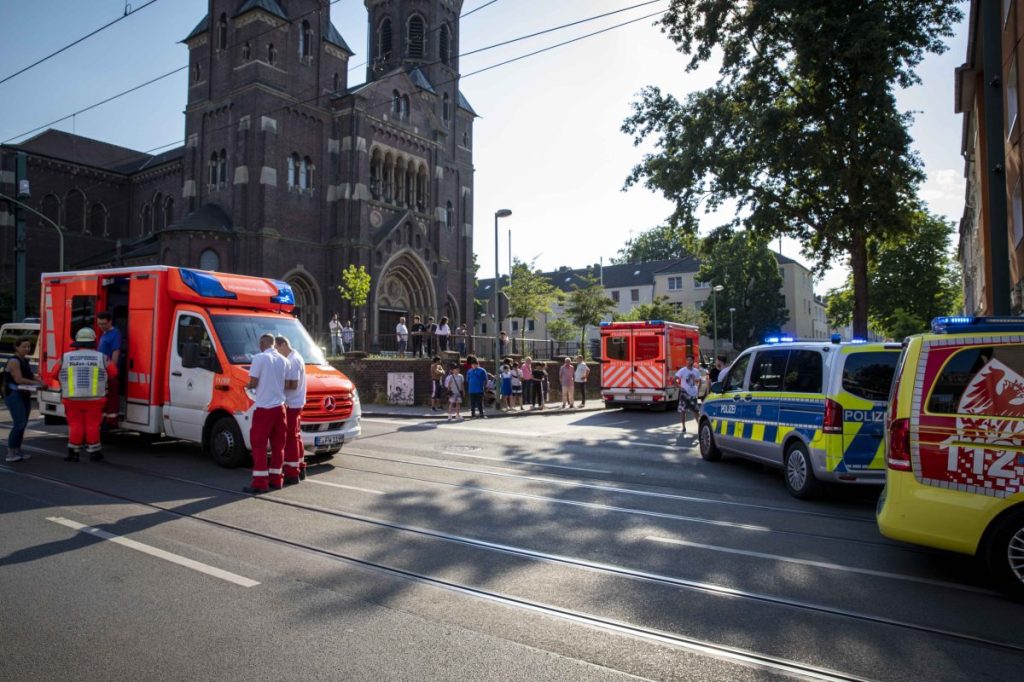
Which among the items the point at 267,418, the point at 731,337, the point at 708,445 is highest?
the point at 731,337

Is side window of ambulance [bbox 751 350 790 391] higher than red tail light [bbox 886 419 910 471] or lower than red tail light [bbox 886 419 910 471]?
higher

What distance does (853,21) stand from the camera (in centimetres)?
1848

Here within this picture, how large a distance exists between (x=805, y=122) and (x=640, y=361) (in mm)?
9358

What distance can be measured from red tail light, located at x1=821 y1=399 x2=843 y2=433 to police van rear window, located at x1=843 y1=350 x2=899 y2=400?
8.7 inches

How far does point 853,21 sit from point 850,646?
19664 millimetres

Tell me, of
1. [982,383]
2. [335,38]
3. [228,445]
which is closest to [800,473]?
[982,383]

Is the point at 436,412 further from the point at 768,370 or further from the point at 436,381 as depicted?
the point at 768,370

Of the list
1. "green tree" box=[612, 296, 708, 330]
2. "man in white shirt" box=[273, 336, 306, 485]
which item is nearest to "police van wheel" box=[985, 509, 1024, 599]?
"man in white shirt" box=[273, 336, 306, 485]

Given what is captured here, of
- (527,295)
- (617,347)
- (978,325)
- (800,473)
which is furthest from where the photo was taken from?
(527,295)

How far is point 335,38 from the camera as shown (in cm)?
4119

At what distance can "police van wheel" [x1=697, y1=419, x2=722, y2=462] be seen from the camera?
1102 centimetres

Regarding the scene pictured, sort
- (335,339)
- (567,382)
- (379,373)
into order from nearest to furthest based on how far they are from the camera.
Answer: (379,373)
(567,382)
(335,339)

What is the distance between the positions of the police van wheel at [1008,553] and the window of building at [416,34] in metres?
47.9

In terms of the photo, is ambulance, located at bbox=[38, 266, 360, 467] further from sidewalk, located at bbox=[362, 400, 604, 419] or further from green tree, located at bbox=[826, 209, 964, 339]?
green tree, located at bbox=[826, 209, 964, 339]
